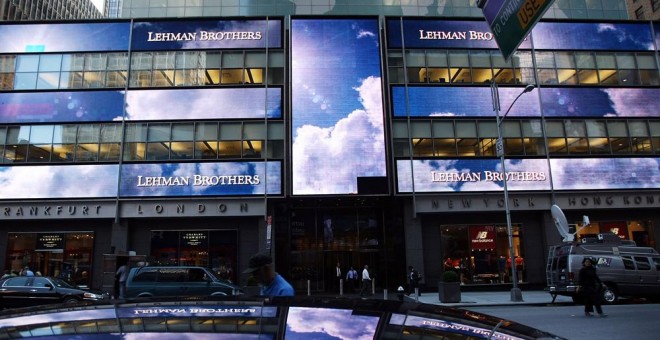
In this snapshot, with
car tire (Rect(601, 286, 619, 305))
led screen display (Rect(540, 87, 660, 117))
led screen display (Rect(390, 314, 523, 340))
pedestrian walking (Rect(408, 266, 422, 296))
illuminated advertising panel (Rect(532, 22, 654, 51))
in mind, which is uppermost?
illuminated advertising panel (Rect(532, 22, 654, 51))

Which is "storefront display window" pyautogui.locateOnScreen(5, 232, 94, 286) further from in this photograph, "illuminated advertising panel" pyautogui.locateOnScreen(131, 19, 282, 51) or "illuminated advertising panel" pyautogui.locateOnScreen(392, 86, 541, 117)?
"illuminated advertising panel" pyautogui.locateOnScreen(392, 86, 541, 117)

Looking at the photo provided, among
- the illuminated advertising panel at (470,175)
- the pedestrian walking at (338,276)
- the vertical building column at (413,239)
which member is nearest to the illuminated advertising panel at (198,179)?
the pedestrian walking at (338,276)

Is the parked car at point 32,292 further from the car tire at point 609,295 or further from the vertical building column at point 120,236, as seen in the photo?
the car tire at point 609,295

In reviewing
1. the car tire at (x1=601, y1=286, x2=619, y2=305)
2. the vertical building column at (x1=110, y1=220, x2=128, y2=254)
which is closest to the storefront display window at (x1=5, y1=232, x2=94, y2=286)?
the vertical building column at (x1=110, y1=220, x2=128, y2=254)

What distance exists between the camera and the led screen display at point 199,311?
2.37 meters

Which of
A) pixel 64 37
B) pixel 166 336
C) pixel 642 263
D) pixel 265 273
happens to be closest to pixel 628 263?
pixel 642 263

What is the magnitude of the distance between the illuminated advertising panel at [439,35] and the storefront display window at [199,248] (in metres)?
15.0

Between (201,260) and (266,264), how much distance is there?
2241cm

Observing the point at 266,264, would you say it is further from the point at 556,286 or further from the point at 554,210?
the point at 554,210

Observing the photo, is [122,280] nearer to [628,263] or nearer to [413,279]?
[413,279]

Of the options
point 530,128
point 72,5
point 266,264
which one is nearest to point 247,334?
point 266,264

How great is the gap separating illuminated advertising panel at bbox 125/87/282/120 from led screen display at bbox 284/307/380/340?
25402 millimetres

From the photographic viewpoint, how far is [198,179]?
86.5 feet

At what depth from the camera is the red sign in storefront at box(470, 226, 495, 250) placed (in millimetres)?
27578
